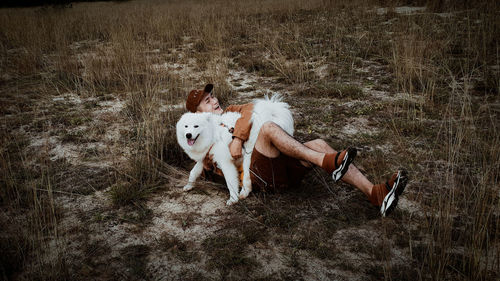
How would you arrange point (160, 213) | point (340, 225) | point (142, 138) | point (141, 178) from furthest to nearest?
point (142, 138) → point (141, 178) → point (160, 213) → point (340, 225)

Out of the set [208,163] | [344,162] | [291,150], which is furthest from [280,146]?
[208,163]

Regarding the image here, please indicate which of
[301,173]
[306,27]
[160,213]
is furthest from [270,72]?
[160,213]

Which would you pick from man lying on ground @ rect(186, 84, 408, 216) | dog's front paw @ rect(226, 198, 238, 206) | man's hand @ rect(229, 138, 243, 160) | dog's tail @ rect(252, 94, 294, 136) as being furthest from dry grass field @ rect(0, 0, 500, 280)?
dog's tail @ rect(252, 94, 294, 136)

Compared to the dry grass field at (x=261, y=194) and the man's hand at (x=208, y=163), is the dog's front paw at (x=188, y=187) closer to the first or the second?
the dry grass field at (x=261, y=194)

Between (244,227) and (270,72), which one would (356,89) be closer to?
(270,72)

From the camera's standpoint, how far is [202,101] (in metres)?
3.21

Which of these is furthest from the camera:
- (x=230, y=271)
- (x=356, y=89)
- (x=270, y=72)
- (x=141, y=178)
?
(x=270, y=72)

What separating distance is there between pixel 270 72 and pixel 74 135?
12.1 feet

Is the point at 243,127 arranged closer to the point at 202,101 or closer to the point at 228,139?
the point at 228,139

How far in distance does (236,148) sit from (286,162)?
478mm

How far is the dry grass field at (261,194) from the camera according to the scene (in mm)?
1872

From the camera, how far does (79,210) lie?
98.2 inches

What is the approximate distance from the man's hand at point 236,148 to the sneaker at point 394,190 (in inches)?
49.4

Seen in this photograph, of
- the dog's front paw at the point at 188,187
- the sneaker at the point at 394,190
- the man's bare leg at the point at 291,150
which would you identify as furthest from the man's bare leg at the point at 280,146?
the dog's front paw at the point at 188,187
